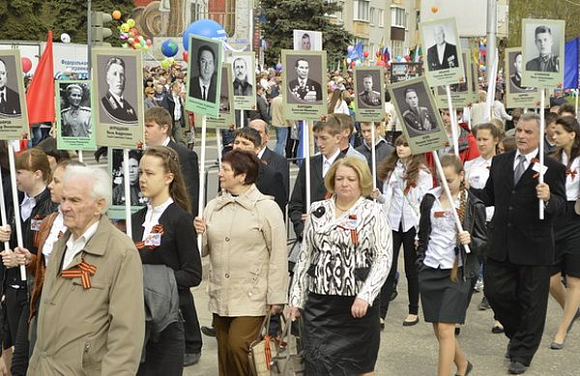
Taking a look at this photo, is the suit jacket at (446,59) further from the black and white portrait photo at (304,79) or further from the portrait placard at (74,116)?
the portrait placard at (74,116)

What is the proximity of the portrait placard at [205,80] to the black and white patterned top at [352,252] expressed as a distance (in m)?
1.90

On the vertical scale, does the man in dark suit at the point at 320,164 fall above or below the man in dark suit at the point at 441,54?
below

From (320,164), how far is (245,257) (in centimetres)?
221

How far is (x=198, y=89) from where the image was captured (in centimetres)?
778

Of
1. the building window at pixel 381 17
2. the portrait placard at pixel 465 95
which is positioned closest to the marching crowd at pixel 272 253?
the portrait placard at pixel 465 95

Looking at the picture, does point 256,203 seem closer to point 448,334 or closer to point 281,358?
point 281,358

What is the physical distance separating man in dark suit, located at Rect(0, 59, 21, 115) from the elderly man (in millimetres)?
2611

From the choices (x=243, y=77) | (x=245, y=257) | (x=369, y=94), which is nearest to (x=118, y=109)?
(x=245, y=257)

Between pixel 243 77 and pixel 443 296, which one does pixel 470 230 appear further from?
pixel 243 77

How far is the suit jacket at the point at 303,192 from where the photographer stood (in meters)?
8.18

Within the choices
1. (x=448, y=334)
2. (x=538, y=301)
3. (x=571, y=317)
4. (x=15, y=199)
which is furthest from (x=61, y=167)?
(x=571, y=317)

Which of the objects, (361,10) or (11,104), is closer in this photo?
(11,104)

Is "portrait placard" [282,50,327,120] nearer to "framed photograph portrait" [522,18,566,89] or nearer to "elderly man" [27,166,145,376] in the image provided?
"framed photograph portrait" [522,18,566,89]

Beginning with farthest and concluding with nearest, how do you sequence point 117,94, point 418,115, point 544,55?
point 544,55
point 418,115
point 117,94
